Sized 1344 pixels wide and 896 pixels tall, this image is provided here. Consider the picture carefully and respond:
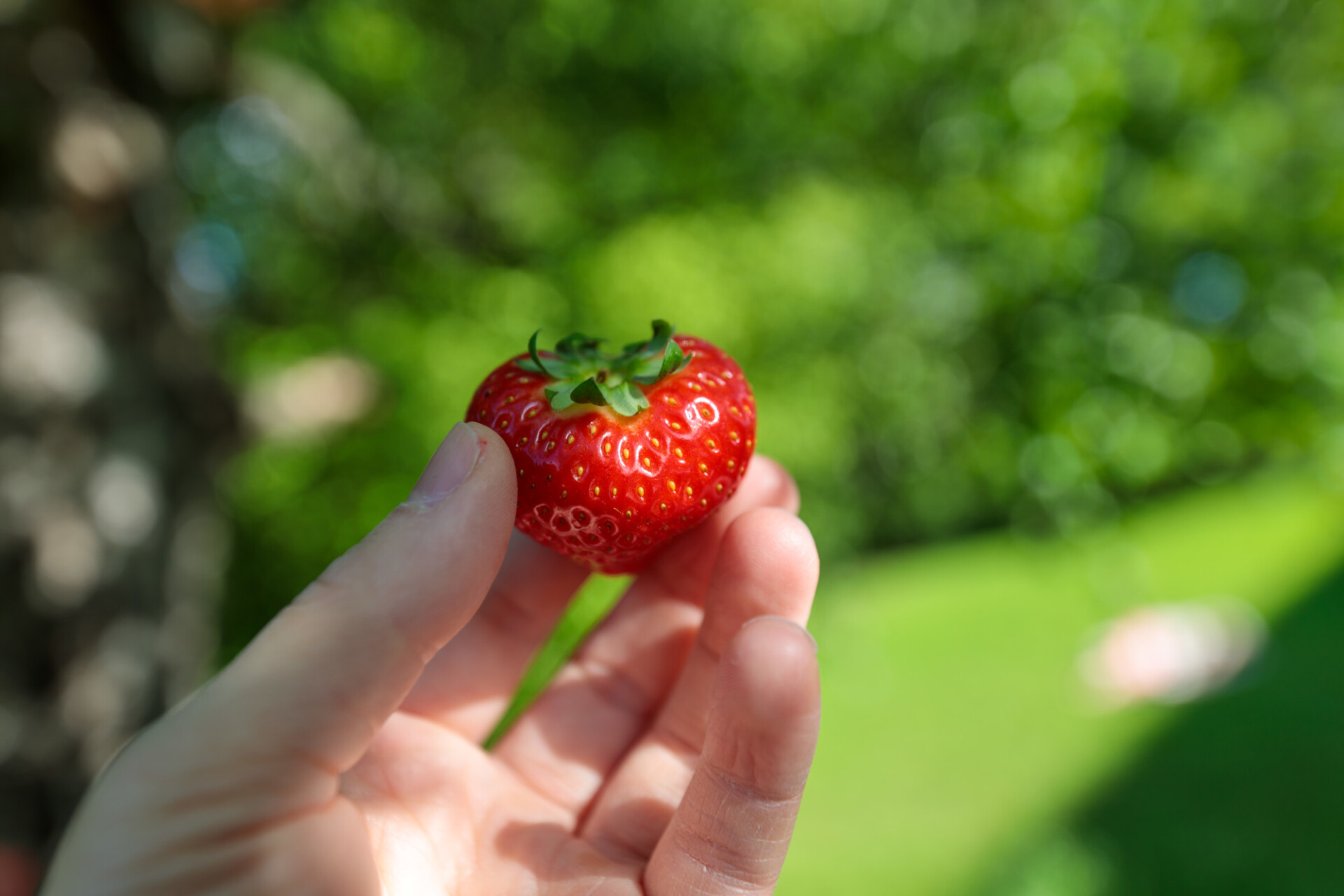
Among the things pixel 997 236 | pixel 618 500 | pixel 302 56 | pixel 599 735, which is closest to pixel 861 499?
pixel 997 236

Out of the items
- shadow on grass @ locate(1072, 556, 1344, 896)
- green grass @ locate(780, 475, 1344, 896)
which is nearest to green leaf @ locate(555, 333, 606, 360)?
green grass @ locate(780, 475, 1344, 896)

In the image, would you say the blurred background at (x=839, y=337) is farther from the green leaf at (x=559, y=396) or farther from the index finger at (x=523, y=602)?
the green leaf at (x=559, y=396)

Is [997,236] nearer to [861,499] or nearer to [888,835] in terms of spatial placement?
[861,499]

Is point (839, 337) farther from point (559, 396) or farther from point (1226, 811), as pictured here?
point (559, 396)

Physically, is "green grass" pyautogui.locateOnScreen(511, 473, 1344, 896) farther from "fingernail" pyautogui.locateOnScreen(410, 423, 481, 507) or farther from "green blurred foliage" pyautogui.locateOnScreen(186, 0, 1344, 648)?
"fingernail" pyautogui.locateOnScreen(410, 423, 481, 507)

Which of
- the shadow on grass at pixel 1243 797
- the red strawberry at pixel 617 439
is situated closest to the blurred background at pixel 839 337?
the shadow on grass at pixel 1243 797
